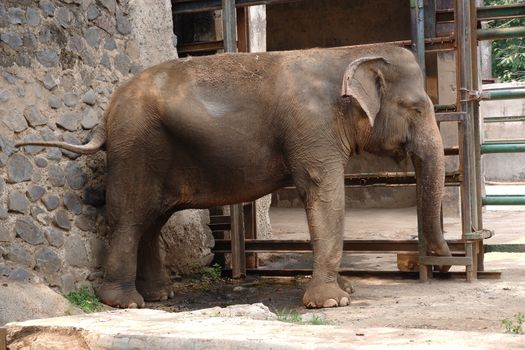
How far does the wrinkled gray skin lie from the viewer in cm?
764

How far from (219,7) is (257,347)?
5.89m

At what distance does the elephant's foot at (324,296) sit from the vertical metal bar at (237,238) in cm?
178

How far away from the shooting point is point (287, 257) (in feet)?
36.2

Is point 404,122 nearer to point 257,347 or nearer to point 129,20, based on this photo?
point 129,20

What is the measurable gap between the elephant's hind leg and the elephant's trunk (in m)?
2.26

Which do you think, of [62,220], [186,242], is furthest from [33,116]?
[186,242]

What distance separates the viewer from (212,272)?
31.0ft

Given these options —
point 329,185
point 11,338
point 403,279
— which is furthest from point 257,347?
point 403,279

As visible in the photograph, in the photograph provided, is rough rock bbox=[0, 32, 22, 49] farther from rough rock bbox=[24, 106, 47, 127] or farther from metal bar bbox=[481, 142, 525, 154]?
metal bar bbox=[481, 142, 525, 154]

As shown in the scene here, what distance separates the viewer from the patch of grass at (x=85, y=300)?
746 centimetres

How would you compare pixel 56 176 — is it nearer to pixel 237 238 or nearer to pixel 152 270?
pixel 152 270

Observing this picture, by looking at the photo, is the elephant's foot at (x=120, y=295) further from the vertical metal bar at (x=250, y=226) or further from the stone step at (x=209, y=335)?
the stone step at (x=209, y=335)

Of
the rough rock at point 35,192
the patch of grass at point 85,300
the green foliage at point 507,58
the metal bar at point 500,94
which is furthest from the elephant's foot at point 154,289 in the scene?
the green foliage at point 507,58

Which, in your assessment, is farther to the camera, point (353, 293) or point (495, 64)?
point (495, 64)
